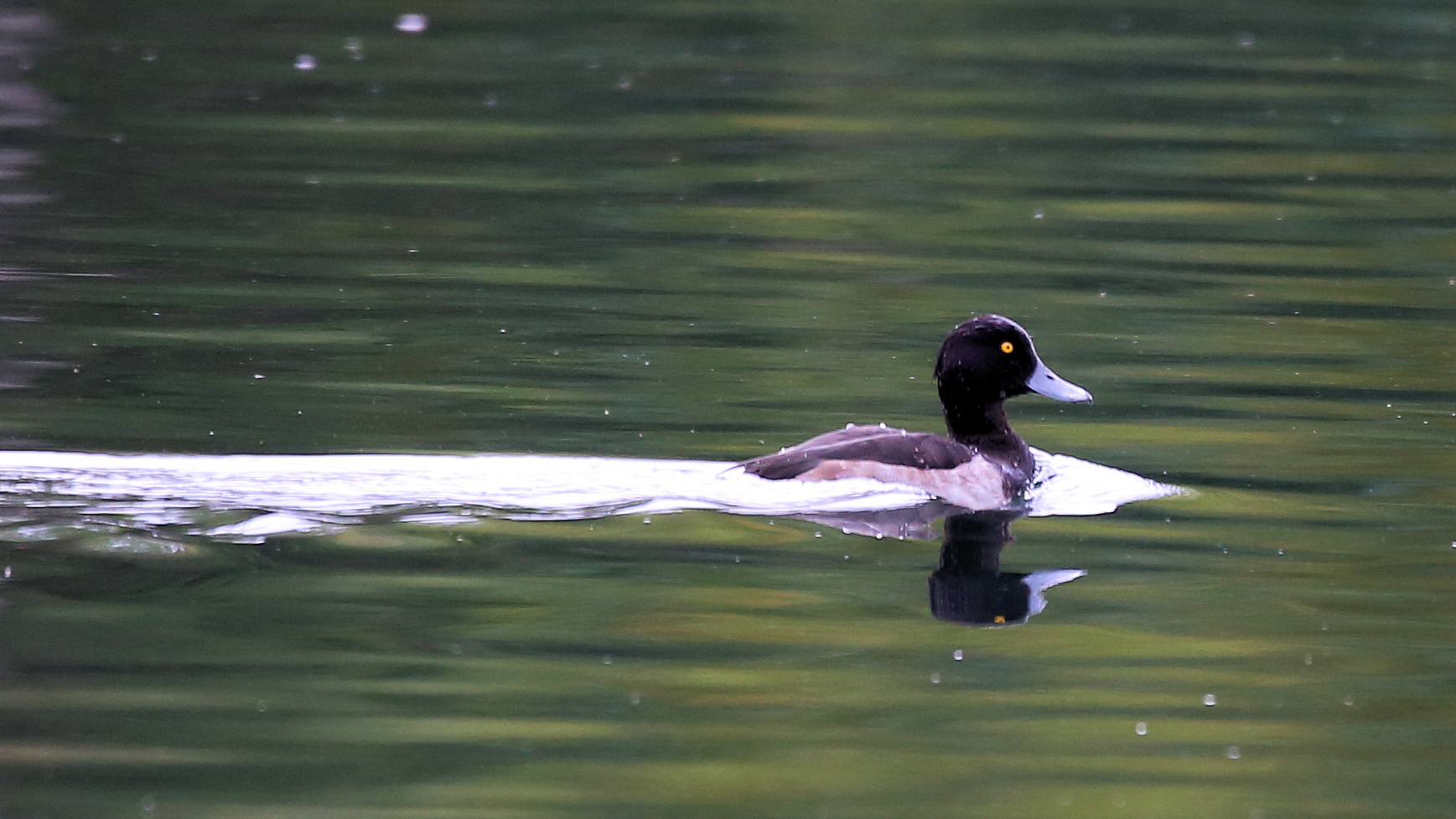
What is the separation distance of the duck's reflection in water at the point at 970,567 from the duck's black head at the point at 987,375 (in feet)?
2.69

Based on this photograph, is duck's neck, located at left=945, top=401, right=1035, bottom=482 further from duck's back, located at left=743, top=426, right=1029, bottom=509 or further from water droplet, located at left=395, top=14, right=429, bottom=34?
water droplet, located at left=395, top=14, right=429, bottom=34

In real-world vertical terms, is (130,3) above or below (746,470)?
above

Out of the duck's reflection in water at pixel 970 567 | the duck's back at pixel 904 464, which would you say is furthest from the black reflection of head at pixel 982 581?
the duck's back at pixel 904 464

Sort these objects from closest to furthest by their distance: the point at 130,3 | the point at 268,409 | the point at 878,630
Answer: the point at 878,630 < the point at 268,409 < the point at 130,3

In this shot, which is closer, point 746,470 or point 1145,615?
point 1145,615

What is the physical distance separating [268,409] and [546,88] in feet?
34.1

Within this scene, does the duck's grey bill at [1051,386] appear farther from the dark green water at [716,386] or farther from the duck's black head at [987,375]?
the dark green water at [716,386]

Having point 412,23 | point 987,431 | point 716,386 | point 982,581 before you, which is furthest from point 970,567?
point 412,23

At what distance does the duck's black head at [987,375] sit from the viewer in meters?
10.3

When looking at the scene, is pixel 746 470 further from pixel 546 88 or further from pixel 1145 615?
pixel 546 88

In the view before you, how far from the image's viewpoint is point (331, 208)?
15.6m

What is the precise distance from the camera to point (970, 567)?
8.62 m

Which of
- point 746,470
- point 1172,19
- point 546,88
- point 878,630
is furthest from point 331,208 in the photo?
point 1172,19

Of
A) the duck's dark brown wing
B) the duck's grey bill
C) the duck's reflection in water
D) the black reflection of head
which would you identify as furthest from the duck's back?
the duck's grey bill
